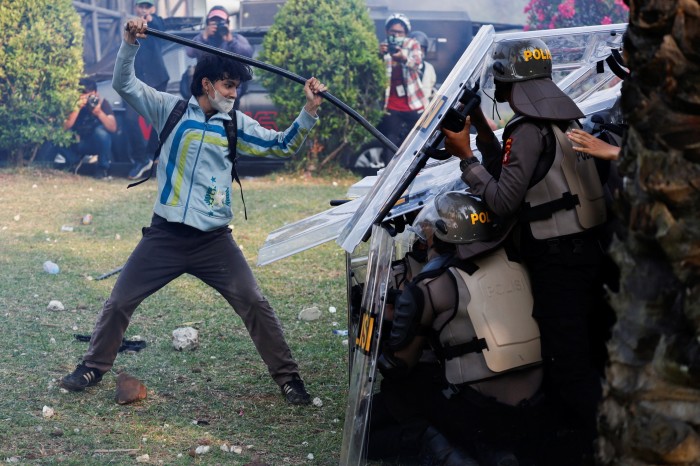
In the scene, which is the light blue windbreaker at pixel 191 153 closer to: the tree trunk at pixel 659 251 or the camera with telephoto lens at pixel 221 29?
the tree trunk at pixel 659 251

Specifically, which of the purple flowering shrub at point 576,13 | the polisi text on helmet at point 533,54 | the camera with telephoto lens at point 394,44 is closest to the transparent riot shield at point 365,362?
the polisi text on helmet at point 533,54

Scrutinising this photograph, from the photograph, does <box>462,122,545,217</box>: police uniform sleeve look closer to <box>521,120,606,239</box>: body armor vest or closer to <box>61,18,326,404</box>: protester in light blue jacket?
<box>521,120,606,239</box>: body armor vest

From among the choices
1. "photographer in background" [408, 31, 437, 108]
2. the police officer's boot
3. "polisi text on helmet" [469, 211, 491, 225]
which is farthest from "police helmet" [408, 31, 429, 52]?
the police officer's boot

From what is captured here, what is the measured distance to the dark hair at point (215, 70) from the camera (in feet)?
18.0

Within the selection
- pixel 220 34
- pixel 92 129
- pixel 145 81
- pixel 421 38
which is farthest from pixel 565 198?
pixel 421 38

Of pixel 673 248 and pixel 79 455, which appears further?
pixel 79 455

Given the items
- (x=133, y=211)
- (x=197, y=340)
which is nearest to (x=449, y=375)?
(x=197, y=340)

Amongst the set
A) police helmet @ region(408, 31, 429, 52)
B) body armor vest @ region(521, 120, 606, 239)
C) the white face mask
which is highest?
body armor vest @ region(521, 120, 606, 239)

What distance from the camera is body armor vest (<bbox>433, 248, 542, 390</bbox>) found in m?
4.05

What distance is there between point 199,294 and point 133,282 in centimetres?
267

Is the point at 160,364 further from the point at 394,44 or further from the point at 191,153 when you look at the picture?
the point at 394,44

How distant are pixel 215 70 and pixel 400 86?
9.49 metres

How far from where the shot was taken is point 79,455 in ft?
15.4

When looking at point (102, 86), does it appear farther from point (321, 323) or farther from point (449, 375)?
point (449, 375)
